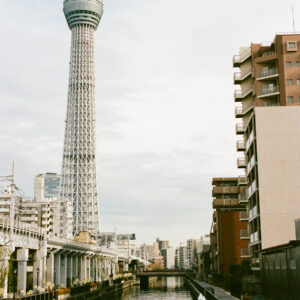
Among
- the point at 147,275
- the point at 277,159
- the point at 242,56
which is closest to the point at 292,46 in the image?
the point at 242,56

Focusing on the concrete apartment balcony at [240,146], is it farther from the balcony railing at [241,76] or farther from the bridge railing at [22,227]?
the bridge railing at [22,227]

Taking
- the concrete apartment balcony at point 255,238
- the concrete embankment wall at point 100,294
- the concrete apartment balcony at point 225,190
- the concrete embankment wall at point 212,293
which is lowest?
the concrete embankment wall at point 100,294

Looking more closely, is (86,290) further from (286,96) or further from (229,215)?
(286,96)

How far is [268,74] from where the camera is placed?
76812 mm

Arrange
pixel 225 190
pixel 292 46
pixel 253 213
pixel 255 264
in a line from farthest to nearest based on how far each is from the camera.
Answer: pixel 225 190
pixel 292 46
pixel 253 213
pixel 255 264

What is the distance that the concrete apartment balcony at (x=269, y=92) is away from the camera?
75875 millimetres

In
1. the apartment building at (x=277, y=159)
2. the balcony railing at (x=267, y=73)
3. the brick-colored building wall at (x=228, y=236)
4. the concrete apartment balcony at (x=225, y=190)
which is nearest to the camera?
the apartment building at (x=277, y=159)

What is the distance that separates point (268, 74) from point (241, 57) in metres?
8.34

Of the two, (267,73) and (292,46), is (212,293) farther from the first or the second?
(292,46)

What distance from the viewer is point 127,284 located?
146 meters

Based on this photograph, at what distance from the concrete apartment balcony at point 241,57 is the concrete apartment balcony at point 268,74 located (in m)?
6.06

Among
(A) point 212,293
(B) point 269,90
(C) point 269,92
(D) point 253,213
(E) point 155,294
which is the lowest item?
(E) point 155,294

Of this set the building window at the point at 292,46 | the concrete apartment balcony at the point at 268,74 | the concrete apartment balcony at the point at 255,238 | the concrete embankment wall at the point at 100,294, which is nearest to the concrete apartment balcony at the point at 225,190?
the concrete embankment wall at the point at 100,294

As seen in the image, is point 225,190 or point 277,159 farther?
point 225,190
